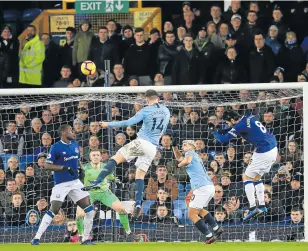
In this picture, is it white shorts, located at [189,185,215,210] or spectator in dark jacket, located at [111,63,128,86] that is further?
spectator in dark jacket, located at [111,63,128,86]

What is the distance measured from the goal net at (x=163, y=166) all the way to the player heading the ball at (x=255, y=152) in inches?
28.3

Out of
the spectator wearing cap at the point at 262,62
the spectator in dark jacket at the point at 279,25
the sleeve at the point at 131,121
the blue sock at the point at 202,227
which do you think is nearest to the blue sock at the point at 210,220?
the blue sock at the point at 202,227

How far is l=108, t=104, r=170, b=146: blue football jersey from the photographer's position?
67.7 ft

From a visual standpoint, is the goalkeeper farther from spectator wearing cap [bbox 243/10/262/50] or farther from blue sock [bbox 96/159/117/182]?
spectator wearing cap [bbox 243/10/262/50]

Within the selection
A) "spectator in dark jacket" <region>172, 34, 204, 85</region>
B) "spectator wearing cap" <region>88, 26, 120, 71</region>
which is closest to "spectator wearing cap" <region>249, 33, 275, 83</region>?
"spectator in dark jacket" <region>172, 34, 204, 85</region>

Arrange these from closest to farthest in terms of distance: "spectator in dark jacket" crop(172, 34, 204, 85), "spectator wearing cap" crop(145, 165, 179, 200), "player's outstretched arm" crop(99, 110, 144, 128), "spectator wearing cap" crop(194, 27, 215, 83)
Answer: "player's outstretched arm" crop(99, 110, 144, 128)
"spectator wearing cap" crop(145, 165, 179, 200)
"spectator in dark jacket" crop(172, 34, 204, 85)
"spectator wearing cap" crop(194, 27, 215, 83)

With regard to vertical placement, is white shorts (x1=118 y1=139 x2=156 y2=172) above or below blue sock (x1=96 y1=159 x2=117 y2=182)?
above

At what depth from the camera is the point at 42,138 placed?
22844 mm

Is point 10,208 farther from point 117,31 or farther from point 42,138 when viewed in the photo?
point 117,31

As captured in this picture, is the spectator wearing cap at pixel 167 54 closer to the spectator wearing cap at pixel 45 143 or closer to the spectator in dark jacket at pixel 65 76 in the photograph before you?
the spectator in dark jacket at pixel 65 76

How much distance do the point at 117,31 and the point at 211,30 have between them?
1.84 meters

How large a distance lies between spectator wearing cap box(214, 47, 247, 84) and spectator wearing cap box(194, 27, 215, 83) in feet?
0.87

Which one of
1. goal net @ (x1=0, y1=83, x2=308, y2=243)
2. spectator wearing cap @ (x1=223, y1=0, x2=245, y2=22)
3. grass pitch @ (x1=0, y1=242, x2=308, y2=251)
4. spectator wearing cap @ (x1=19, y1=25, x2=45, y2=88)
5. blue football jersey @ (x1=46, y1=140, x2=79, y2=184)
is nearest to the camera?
grass pitch @ (x1=0, y1=242, x2=308, y2=251)

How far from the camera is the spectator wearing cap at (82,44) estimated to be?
2550cm
